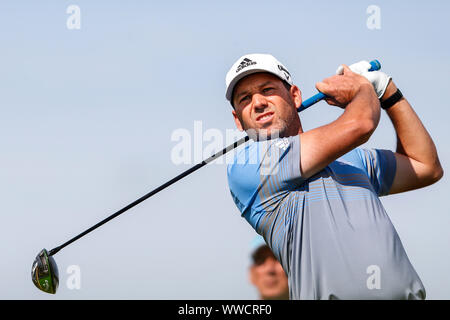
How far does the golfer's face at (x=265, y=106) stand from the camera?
A: 14.8 feet

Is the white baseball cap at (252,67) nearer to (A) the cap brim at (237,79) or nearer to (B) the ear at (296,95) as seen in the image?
(A) the cap brim at (237,79)

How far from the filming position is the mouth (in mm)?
4520

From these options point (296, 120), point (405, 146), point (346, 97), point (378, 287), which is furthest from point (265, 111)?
point (378, 287)

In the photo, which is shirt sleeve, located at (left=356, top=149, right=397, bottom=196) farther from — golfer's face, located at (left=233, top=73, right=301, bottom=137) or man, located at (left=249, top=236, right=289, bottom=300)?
man, located at (left=249, top=236, right=289, bottom=300)

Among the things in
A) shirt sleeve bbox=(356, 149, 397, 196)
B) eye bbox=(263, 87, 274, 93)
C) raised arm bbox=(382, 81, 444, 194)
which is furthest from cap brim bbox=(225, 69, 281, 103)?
raised arm bbox=(382, 81, 444, 194)

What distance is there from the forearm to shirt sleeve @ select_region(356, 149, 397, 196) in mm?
188

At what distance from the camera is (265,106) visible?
179 inches

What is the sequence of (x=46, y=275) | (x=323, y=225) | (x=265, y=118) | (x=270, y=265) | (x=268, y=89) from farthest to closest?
(x=270, y=265) < (x=46, y=275) < (x=268, y=89) < (x=265, y=118) < (x=323, y=225)

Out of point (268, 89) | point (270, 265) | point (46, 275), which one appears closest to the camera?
point (268, 89)

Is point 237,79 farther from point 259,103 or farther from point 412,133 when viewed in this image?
point 412,133

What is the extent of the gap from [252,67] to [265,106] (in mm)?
316

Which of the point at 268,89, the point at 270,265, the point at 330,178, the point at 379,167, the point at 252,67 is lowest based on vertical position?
the point at 270,265

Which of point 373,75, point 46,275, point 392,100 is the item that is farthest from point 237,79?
point 46,275
